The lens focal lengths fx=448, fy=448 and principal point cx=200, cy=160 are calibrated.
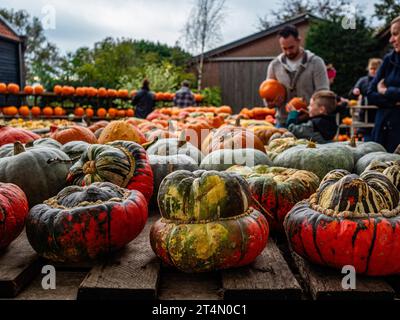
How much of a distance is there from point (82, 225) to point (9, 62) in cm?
2123

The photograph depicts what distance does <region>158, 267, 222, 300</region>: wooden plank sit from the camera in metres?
1.38

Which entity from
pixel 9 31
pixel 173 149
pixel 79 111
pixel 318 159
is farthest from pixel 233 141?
pixel 9 31

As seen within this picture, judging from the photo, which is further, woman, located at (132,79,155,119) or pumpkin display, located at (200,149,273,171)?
woman, located at (132,79,155,119)

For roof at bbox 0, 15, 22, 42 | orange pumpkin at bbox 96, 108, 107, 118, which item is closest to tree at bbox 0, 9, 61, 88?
roof at bbox 0, 15, 22, 42

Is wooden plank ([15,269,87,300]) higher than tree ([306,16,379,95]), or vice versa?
tree ([306,16,379,95])

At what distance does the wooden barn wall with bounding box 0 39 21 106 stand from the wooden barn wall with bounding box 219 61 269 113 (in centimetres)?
1015

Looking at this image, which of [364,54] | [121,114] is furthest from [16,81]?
[364,54]

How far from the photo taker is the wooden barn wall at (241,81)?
75.5ft

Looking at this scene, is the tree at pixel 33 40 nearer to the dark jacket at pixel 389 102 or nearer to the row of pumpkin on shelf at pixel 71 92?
the row of pumpkin on shelf at pixel 71 92

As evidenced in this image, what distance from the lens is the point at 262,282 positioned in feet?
4.66

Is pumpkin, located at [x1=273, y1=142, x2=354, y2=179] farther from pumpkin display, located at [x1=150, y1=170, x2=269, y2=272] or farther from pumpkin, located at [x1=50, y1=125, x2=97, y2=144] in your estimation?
pumpkin, located at [x1=50, y1=125, x2=97, y2=144]

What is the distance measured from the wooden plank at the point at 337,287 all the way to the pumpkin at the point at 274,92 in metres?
4.60

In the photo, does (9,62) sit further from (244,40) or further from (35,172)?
(35,172)

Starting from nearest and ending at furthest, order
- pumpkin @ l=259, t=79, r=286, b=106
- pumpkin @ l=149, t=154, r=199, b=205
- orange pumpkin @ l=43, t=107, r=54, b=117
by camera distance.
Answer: pumpkin @ l=149, t=154, r=199, b=205 → pumpkin @ l=259, t=79, r=286, b=106 → orange pumpkin @ l=43, t=107, r=54, b=117
